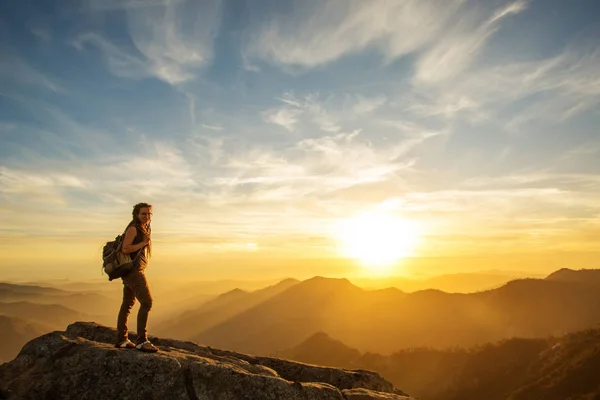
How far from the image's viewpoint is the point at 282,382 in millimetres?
9078

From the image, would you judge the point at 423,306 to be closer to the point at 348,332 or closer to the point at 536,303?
the point at 348,332

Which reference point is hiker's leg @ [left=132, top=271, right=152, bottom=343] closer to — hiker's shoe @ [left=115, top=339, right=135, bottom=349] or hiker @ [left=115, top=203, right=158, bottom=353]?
hiker @ [left=115, top=203, right=158, bottom=353]

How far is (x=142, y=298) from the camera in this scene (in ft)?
29.4

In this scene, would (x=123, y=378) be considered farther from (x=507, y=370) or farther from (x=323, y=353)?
(x=323, y=353)

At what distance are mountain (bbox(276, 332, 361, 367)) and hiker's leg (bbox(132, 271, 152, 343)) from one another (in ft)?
301

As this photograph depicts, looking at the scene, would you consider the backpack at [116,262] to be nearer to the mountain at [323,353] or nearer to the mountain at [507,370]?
the mountain at [507,370]

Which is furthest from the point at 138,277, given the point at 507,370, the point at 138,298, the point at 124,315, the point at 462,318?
the point at 462,318

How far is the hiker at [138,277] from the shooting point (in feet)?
28.8

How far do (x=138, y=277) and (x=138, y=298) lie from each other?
21.9 inches

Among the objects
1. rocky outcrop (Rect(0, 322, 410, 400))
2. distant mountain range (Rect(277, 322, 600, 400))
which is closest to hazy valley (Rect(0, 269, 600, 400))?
distant mountain range (Rect(277, 322, 600, 400))

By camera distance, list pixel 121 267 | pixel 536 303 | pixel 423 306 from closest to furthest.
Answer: pixel 121 267
pixel 536 303
pixel 423 306

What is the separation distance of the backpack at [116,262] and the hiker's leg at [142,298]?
0.32 meters

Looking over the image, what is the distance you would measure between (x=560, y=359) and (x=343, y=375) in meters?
54.1

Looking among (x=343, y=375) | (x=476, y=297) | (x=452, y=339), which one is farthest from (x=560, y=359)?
(x=476, y=297)
